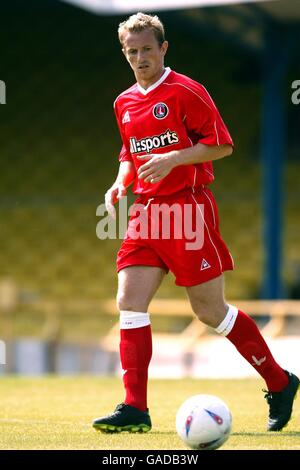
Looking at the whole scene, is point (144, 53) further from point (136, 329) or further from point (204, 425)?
point (204, 425)

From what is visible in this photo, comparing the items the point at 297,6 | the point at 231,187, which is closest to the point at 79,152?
the point at 231,187

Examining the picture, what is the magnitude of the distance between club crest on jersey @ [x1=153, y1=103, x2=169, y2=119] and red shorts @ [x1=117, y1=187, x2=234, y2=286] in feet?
1.25

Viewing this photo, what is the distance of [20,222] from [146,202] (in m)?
16.2

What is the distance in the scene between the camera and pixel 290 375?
5.30 m

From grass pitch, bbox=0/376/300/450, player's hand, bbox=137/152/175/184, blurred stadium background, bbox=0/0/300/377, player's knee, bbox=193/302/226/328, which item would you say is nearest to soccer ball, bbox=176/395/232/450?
grass pitch, bbox=0/376/300/450

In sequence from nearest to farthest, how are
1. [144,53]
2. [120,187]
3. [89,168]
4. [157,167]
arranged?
[157,167] → [144,53] → [120,187] → [89,168]

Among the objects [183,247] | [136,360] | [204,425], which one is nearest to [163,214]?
[183,247]

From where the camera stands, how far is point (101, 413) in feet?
20.3

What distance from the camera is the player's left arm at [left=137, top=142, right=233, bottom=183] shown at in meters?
4.83

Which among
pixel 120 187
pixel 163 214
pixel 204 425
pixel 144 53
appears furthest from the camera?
pixel 120 187

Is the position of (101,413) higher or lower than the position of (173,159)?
lower

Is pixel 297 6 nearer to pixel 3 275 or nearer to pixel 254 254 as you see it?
pixel 254 254

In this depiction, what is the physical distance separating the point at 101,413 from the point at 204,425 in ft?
6.34

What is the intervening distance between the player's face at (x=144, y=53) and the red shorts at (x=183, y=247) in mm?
598
